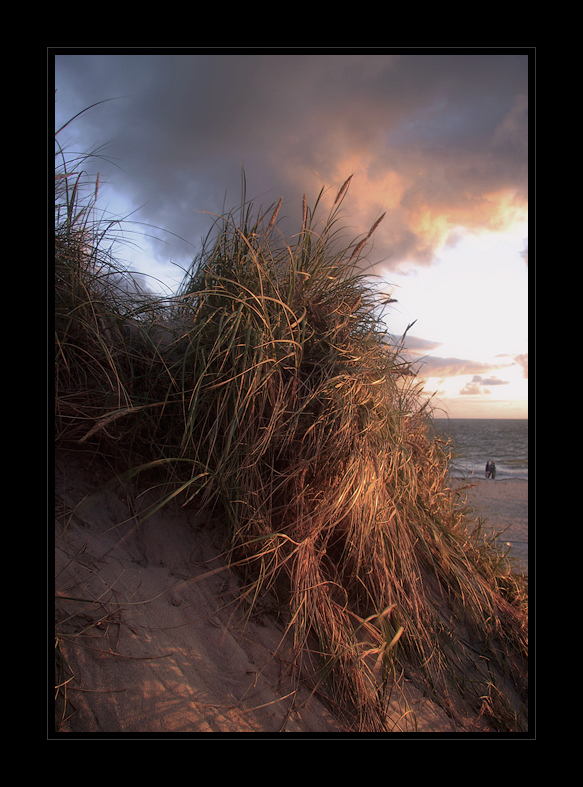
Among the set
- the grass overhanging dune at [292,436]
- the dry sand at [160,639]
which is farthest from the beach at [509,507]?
the dry sand at [160,639]

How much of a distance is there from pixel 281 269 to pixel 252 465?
1.06 meters

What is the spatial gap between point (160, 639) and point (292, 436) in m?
0.84

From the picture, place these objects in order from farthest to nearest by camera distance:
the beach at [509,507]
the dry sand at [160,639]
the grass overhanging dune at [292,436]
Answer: the beach at [509,507]
the grass overhanging dune at [292,436]
the dry sand at [160,639]

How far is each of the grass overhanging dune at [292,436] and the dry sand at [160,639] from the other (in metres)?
0.10

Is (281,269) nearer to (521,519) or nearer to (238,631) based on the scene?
(238,631)

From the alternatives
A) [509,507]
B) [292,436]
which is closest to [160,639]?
[292,436]

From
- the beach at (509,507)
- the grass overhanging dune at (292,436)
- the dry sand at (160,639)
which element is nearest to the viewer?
the dry sand at (160,639)

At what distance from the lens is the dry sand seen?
1115 mm

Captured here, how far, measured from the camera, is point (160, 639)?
1.27 m

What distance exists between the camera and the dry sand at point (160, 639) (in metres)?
1.12

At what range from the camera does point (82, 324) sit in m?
1.67

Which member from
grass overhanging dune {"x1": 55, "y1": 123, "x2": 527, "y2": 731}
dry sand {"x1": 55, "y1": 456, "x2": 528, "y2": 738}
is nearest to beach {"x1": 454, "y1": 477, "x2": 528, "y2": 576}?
grass overhanging dune {"x1": 55, "y1": 123, "x2": 527, "y2": 731}

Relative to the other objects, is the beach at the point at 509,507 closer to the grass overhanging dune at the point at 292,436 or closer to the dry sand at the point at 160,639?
the grass overhanging dune at the point at 292,436

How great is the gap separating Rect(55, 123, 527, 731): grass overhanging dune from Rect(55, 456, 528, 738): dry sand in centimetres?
10
